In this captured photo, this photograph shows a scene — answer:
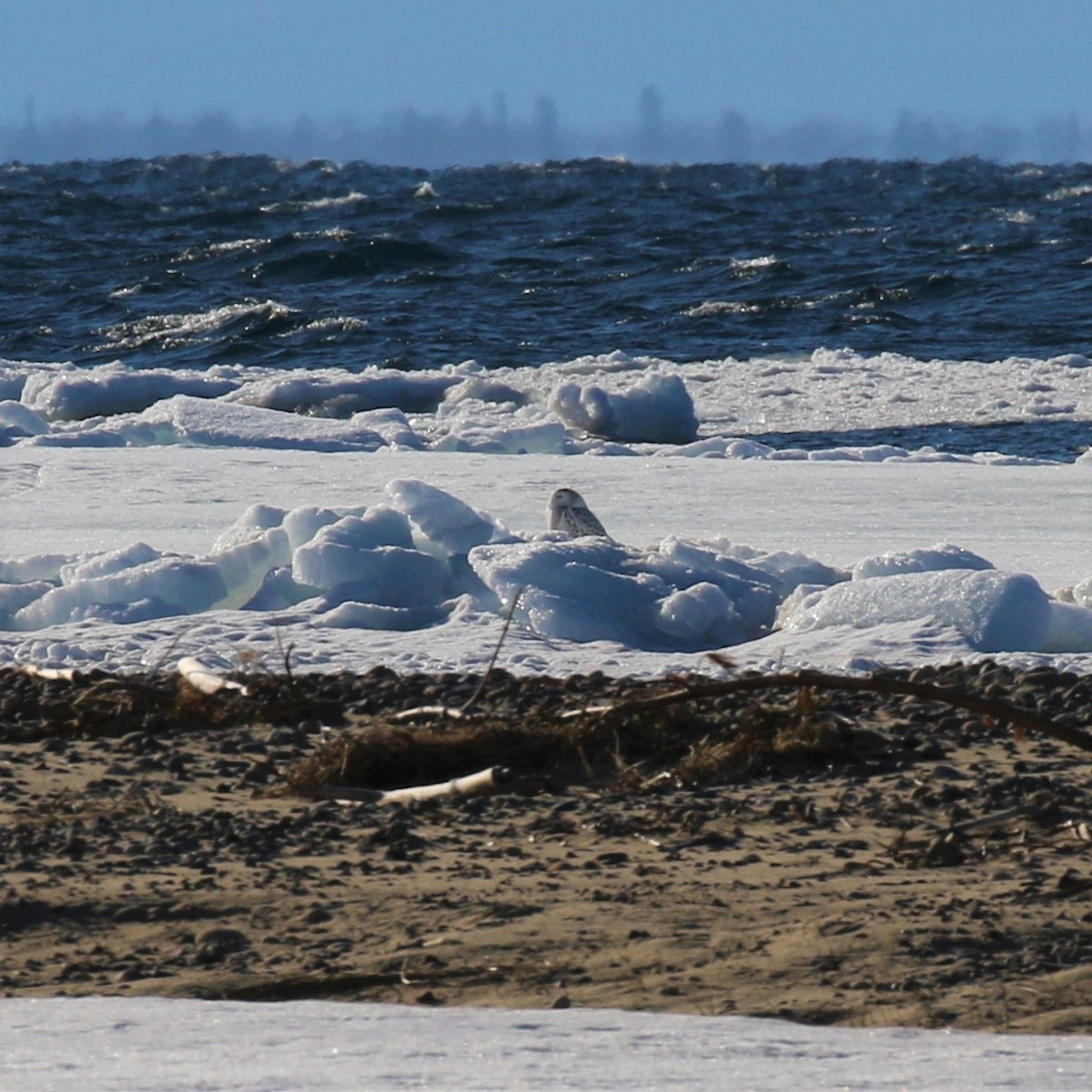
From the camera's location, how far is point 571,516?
634 centimetres

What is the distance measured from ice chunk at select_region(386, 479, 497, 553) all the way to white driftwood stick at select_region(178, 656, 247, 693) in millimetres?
1275

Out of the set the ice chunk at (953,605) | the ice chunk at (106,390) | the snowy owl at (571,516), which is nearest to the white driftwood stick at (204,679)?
the ice chunk at (953,605)

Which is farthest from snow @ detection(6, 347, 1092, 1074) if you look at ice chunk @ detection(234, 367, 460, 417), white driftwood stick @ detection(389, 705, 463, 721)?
ice chunk @ detection(234, 367, 460, 417)

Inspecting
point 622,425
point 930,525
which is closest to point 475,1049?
point 930,525

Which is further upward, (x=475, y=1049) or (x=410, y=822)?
(x=475, y=1049)

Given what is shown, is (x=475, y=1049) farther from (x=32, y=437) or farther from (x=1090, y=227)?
(x=1090, y=227)

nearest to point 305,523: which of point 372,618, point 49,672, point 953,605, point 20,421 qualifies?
point 372,618

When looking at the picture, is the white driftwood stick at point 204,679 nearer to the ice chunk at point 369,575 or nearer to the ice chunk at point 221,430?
the ice chunk at point 369,575

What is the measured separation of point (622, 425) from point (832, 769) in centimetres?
798

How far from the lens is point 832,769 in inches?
148

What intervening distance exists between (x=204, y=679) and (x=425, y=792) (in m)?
1.19

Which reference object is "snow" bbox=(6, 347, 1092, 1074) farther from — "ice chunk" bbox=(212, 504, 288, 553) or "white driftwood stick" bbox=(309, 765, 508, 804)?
"white driftwood stick" bbox=(309, 765, 508, 804)

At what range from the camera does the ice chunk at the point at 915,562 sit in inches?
216

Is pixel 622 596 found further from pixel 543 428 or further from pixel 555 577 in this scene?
pixel 543 428
